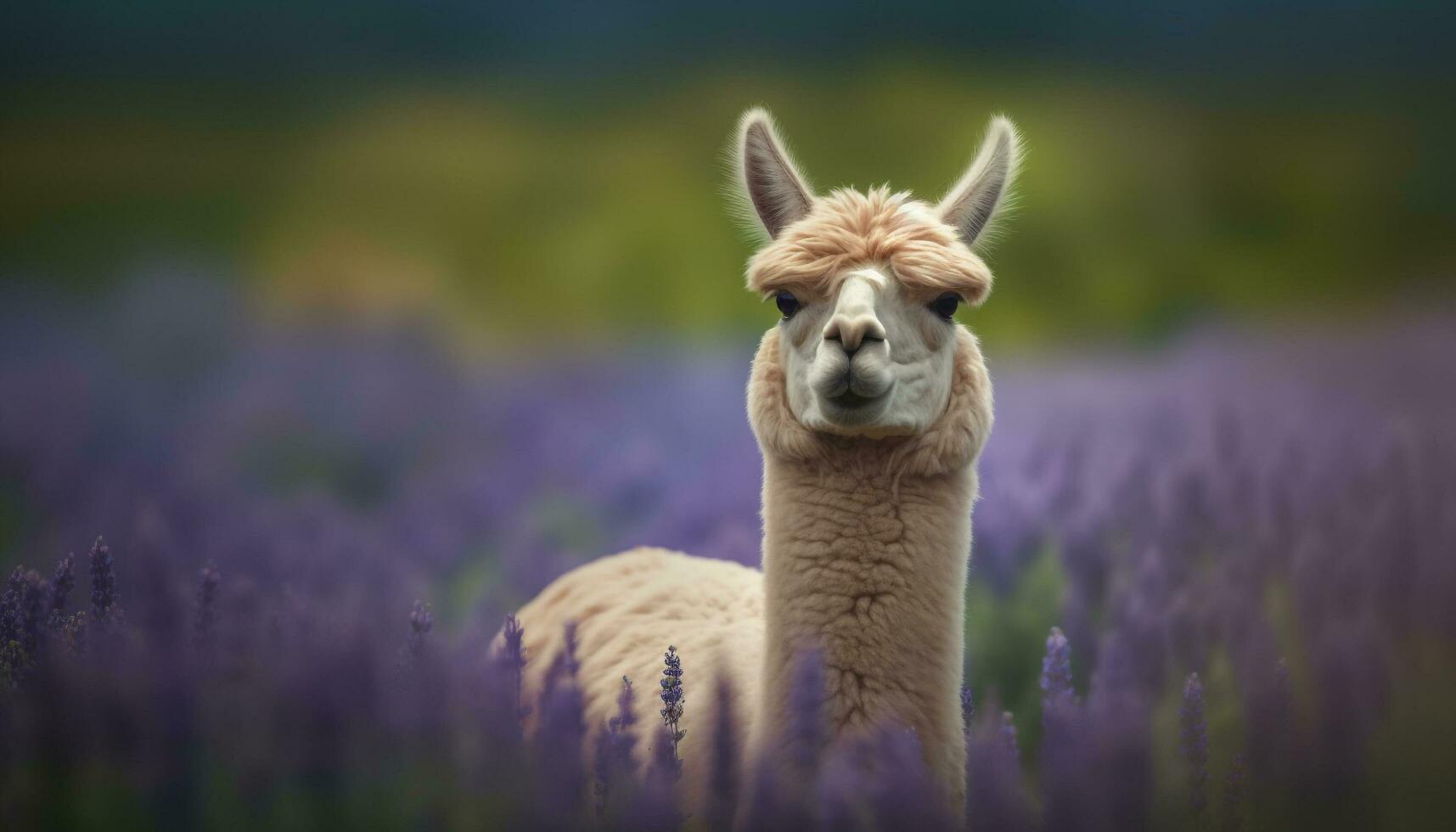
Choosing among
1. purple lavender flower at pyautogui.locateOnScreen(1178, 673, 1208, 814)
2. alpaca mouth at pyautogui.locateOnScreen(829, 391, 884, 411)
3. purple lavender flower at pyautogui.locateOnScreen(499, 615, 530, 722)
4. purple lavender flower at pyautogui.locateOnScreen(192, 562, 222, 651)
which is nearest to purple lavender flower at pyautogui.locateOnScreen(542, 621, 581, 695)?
purple lavender flower at pyautogui.locateOnScreen(499, 615, 530, 722)

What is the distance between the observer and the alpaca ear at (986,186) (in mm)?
2512

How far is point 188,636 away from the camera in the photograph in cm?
A: 188

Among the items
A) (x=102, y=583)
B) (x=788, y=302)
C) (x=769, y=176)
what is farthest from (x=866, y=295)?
(x=102, y=583)

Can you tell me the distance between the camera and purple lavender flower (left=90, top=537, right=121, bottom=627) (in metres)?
2.09

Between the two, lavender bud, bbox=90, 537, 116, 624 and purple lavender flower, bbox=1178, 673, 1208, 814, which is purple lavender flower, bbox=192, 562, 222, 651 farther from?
purple lavender flower, bbox=1178, 673, 1208, 814

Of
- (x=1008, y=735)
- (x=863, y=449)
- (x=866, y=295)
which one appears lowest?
(x=1008, y=735)

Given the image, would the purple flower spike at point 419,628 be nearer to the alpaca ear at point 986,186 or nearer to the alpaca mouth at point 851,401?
the alpaca mouth at point 851,401

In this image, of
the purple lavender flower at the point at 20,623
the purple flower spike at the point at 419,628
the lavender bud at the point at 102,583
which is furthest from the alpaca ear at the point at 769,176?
the purple lavender flower at the point at 20,623

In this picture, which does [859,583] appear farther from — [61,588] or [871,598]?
[61,588]

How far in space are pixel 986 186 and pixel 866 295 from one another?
586 mm

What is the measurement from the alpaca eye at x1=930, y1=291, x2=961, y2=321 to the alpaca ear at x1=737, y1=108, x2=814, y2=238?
409 mm

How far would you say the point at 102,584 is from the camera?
211 cm

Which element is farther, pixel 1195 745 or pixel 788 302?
pixel 788 302

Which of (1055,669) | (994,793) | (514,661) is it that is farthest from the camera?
(1055,669)
